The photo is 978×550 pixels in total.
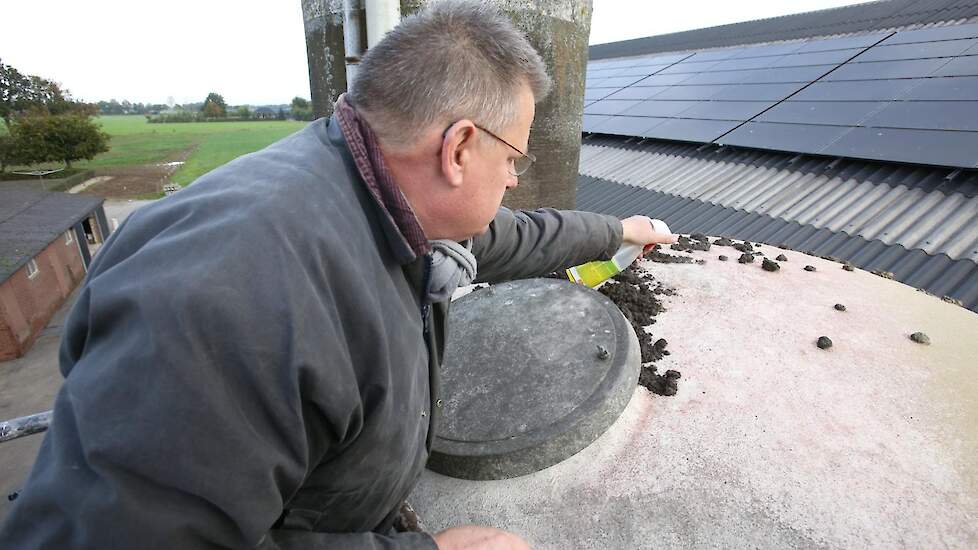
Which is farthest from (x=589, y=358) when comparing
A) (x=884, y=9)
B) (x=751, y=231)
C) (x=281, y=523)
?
(x=884, y=9)

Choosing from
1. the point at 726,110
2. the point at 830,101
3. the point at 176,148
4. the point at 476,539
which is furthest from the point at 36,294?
the point at 176,148

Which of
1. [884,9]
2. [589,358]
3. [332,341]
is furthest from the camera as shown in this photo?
[884,9]

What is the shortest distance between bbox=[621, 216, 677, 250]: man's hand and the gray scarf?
1.45 metres

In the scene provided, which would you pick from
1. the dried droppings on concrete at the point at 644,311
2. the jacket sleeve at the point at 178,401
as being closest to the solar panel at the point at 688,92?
the dried droppings on concrete at the point at 644,311

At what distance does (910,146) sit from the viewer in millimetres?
6645

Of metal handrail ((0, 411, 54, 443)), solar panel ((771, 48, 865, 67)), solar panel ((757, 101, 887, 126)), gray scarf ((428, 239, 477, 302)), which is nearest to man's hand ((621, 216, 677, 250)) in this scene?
gray scarf ((428, 239, 477, 302))

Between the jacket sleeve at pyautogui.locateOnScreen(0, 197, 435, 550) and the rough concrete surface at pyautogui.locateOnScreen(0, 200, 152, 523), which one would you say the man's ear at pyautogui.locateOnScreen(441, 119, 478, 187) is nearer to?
the jacket sleeve at pyautogui.locateOnScreen(0, 197, 435, 550)

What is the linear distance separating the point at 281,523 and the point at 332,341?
2.02ft

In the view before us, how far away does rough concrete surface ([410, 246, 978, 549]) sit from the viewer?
207cm

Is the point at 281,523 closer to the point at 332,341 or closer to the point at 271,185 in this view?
the point at 332,341

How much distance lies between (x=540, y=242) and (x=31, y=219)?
20.1 m

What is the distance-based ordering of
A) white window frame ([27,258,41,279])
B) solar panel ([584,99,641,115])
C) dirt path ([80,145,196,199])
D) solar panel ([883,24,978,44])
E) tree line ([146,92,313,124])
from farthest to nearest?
tree line ([146,92,313,124])
dirt path ([80,145,196,199])
white window frame ([27,258,41,279])
solar panel ([584,99,641,115])
solar panel ([883,24,978,44])

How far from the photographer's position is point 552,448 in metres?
2.40

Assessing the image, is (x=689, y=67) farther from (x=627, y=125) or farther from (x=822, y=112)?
(x=822, y=112)
